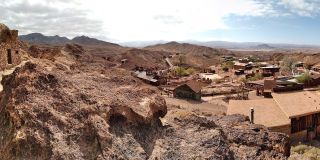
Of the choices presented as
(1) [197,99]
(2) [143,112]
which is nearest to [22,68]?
(2) [143,112]

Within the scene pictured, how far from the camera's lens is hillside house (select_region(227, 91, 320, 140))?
2555 cm

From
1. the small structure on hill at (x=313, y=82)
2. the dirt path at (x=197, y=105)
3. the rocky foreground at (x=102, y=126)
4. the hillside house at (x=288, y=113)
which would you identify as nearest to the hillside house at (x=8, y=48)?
the hillside house at (x=288, y=113)

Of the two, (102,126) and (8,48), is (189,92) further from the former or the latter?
(102,126)

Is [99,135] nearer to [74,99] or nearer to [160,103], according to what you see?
[74,99]

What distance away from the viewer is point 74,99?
5688 millimetres

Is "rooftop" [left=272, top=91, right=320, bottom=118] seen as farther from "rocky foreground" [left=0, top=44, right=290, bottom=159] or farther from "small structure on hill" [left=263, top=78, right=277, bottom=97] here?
"rocky foreground" [left=0, top=44, right=290, bottom=159]

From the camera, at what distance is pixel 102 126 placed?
5.43 m

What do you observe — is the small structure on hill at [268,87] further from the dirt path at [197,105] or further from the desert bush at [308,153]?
the desert bush at [308,153]

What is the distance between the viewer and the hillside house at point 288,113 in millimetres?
25545

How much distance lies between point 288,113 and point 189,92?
728 inches

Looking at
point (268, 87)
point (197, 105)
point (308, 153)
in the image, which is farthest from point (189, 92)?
point (308, 153)

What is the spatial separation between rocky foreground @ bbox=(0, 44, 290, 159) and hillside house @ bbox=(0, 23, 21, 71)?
68.3 feet

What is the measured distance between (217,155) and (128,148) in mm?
1329

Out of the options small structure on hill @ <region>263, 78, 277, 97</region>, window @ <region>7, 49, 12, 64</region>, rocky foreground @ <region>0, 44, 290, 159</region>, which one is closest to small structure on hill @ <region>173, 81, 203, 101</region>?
small structure on hill @ <region>263, 78, 277, 97</region>
